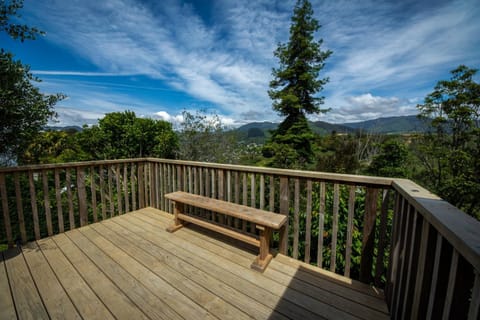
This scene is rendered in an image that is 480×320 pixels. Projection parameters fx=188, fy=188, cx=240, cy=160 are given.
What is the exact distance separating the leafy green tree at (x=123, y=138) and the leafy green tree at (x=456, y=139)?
12921 mm

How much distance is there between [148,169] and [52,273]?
2.00 m

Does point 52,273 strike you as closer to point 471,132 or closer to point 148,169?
point 148,169

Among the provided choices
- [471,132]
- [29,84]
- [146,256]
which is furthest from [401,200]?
[471,132]

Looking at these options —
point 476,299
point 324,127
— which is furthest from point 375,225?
point 324,127

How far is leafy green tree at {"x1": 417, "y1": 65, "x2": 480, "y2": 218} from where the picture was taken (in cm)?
871

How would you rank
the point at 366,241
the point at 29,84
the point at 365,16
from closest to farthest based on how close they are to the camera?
the point at 366,241 < the point at 29,84 < the point at 365,16

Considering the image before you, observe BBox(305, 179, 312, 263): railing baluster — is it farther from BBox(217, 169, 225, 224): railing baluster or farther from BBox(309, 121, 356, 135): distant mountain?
BBox(309, 121, 356, 135): distant mountain

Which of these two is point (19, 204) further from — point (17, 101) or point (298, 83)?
point (298, 83)

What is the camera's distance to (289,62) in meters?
12.9

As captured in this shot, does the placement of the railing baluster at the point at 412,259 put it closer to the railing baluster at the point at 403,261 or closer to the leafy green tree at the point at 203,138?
the railing baluster at the point at 403,261

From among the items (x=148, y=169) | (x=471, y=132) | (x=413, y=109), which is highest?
(x=413, y=109)

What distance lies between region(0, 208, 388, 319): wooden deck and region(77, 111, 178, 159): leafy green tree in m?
3.52

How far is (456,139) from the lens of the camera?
954 centimetres

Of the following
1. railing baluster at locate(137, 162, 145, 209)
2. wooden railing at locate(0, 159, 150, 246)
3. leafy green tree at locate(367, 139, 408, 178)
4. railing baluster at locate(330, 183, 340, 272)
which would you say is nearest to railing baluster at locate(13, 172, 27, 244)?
wooden railing at locate(0, 159, 150, 246)
